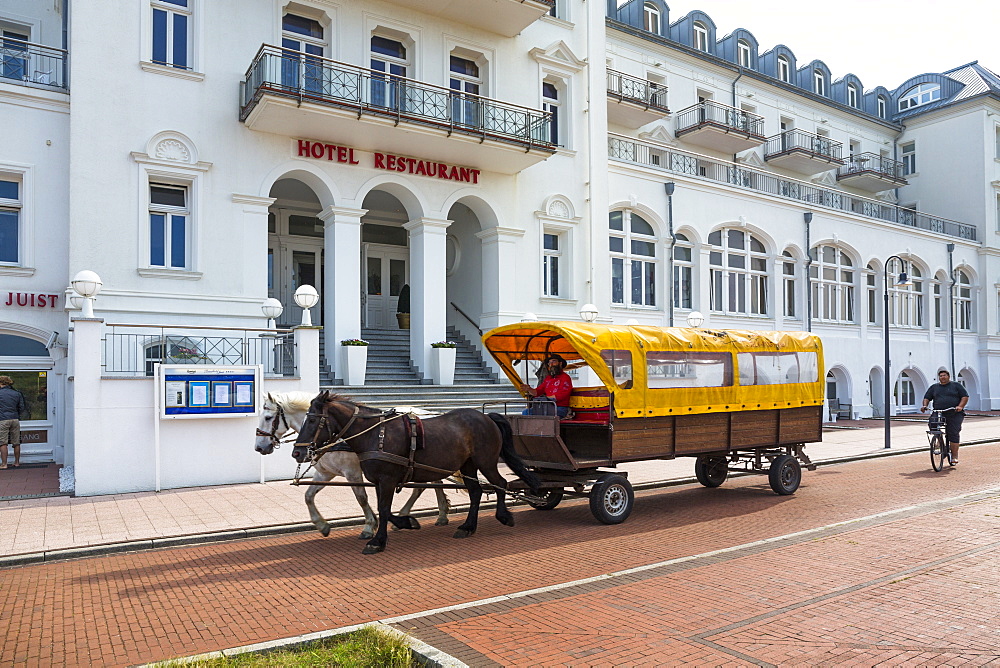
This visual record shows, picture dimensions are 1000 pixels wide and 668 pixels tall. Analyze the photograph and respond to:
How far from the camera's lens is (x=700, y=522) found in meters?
10.1

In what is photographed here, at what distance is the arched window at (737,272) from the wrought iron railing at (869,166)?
11.8 metres

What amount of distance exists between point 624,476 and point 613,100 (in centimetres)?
2026

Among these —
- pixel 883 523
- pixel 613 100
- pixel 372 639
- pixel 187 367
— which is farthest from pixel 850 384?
pixel 372 639

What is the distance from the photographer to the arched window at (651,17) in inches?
1232

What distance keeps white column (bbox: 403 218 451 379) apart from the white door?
303 centimetres

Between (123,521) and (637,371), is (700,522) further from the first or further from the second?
(123,521)

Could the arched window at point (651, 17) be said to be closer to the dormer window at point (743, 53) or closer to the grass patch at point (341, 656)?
the dormer window at point (743, 53)

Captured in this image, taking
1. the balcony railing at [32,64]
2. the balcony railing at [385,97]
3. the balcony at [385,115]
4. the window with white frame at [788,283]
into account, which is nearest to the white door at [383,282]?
the balcony at [385,115]

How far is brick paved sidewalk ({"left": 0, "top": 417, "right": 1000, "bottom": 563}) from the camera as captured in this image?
923 centimetres

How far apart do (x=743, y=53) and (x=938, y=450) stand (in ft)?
81.5

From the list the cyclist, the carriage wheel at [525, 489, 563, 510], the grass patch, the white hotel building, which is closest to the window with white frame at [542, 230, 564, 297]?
the white hotel building

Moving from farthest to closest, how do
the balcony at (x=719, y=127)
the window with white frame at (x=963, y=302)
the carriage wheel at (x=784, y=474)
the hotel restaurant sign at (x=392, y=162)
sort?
the window with white frame at (x=963, y=302), the balcony at (x=719, y=127), the hotel restaurant sign at (x=392, y=162), the carriage wheel at (x=784, y=474)

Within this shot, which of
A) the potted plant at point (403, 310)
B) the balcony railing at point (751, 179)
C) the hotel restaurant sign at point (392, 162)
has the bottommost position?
the potted plant at point (403, 310)

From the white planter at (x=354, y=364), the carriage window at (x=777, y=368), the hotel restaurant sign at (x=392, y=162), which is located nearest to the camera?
the carriage window at (x=777, y=368)
